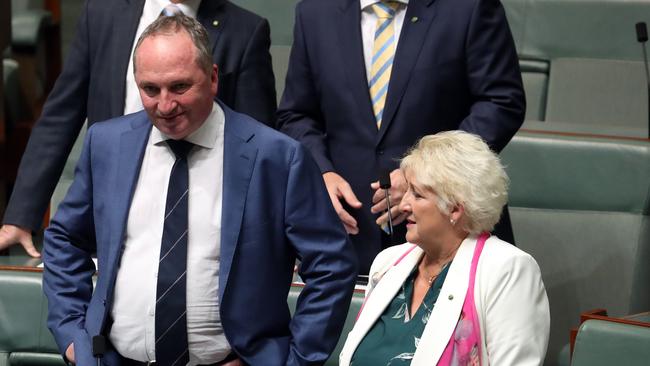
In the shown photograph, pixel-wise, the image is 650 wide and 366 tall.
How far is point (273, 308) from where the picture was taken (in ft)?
5.01

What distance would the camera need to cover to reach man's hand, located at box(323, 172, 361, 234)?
6.32 feet

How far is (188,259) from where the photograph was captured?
4.91ft

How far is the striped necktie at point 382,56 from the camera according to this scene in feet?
6.52

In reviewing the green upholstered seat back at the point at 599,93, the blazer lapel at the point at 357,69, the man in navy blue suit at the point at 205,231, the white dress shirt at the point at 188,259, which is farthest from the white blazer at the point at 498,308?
the green upholstered seat back at the point at 599,93

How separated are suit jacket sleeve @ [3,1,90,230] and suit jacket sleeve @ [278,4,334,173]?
1.04 feet

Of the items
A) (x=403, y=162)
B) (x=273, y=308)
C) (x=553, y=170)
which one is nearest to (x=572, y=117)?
(x=553, y=170)

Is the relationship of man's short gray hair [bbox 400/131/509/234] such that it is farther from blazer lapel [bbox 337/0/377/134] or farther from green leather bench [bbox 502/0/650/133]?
green leather bench [bbox 502/0/650/133]

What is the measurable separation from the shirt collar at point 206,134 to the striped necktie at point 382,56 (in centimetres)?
49

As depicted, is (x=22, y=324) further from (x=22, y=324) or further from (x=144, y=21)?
(x=144, y=21)

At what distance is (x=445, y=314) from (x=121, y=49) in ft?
2.09

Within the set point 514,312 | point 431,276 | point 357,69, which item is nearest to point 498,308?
point 514,312

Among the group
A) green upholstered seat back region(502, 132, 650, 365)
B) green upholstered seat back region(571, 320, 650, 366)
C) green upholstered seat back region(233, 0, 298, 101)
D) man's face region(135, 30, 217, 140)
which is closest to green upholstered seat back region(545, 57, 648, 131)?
green upholstered seat back region(502, 132, 650, 365)

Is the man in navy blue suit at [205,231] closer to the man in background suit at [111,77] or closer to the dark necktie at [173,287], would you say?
the dark necktie at [173,287]

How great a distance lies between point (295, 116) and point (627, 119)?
1.12 m
